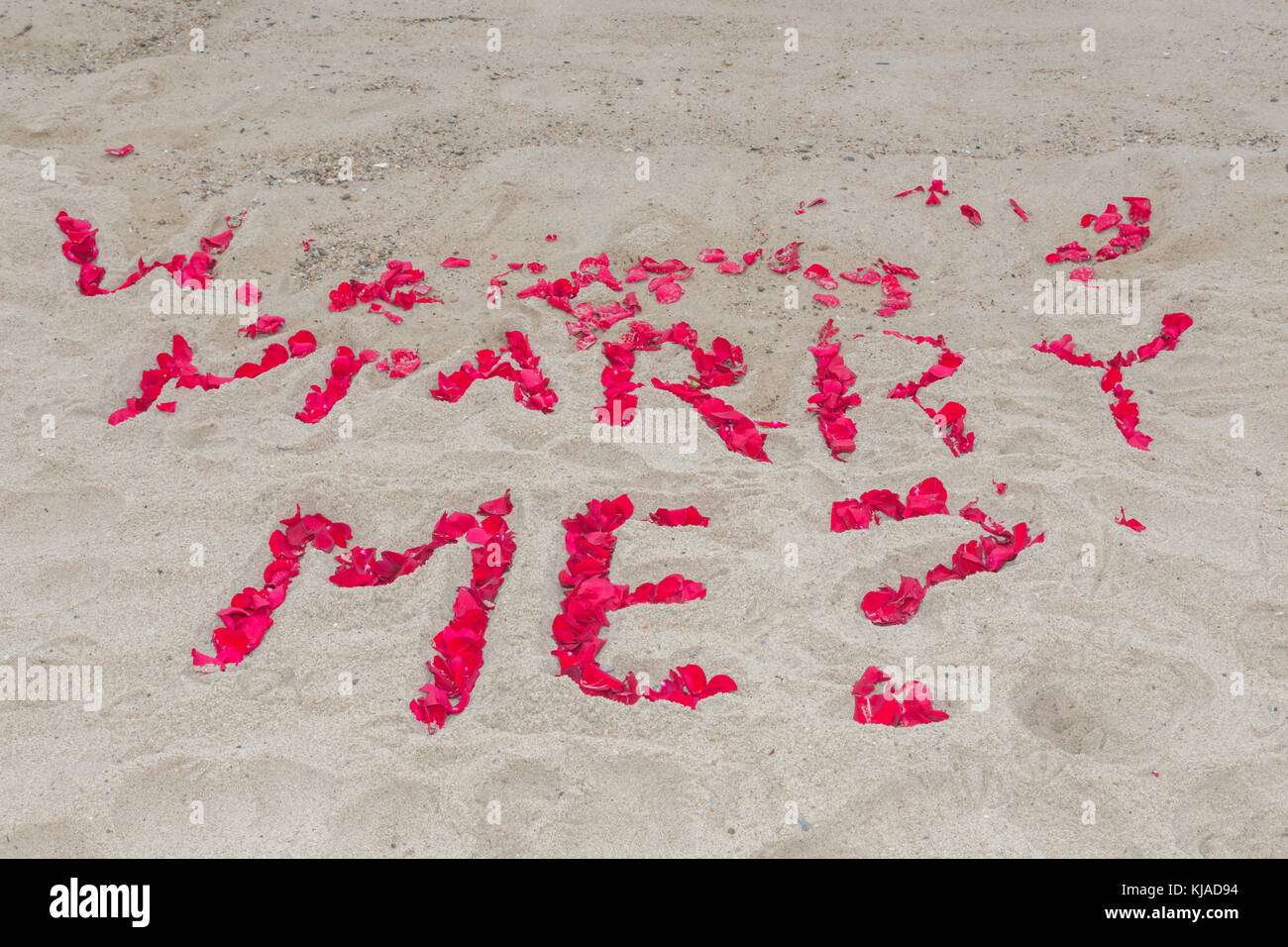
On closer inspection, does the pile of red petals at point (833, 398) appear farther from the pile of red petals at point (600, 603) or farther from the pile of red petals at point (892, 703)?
the pile of red petals at point (892, 703)

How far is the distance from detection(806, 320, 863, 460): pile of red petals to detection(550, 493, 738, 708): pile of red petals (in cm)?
68

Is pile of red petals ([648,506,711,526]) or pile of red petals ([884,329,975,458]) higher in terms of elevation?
pile of red petals ([884,329,975,458])

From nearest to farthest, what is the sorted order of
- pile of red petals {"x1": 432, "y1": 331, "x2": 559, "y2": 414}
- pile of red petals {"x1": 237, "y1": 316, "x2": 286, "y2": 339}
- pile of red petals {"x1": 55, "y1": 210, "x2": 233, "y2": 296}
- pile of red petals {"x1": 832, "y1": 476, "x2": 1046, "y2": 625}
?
pile of red petals {"x1": 832, "y1": 476, "x2": 1046, "y2": 625} < pile of red petals {"x1": 432, "y1": 331, "x2": 559, "y2": 414} < pile of red petals {"x1": 237, "y1": 316, "x2": 286, "y2": 339} < pile of red petals {"x1": 55, "y1": 210, "x2": 233, "y2": 296}

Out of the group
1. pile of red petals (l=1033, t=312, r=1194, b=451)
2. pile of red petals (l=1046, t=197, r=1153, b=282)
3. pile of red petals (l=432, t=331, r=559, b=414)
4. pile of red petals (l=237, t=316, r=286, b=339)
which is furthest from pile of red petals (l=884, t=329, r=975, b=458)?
pile of red petals (l=237, t=316, r=286, b=339)

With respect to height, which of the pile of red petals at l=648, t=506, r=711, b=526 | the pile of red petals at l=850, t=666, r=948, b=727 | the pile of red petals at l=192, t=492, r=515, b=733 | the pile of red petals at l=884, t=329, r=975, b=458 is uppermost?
the pile of red petals at l=884, t=329, r=975, b=458

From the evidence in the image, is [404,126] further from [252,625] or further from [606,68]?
[252,625]

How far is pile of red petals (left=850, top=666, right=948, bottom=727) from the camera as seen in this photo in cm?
257

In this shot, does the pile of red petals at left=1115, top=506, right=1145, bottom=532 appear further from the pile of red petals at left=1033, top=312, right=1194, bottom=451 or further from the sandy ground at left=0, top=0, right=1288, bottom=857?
the pile of red petals at left=1033, top=312, right=1194, bottom=451

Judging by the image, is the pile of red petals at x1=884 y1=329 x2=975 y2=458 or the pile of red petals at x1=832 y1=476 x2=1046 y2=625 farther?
the pile of red petals at x1=884 y1=329 x2=975 y2=458

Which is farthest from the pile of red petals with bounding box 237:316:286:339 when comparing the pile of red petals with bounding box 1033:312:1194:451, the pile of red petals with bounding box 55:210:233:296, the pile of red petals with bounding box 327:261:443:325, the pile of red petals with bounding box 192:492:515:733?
the pile of red petals with bounding box 1033:312:1194:451

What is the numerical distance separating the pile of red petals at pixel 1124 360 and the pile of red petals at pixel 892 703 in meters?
1.48

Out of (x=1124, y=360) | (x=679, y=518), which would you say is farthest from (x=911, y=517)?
(x=1124, y=360)

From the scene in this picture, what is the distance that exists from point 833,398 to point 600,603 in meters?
1.28

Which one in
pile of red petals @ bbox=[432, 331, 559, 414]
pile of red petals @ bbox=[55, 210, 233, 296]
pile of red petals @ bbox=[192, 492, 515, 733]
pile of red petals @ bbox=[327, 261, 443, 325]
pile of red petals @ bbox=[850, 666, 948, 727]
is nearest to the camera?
pile of red petals @ bbox=[850, 666, 948, 727]
